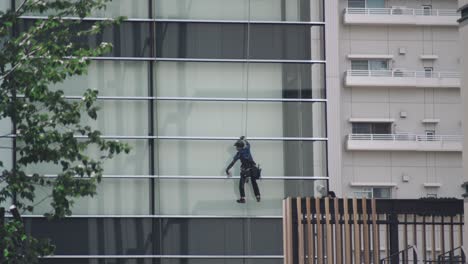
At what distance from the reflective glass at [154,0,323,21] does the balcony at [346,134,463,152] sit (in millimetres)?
31583

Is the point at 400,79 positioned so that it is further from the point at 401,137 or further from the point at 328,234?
the point at 328,234

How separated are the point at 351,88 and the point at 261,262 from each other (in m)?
33.7

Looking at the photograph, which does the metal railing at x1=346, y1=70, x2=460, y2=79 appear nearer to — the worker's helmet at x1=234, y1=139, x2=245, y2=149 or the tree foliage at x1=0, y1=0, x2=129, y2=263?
the worker's helmet at x1=234, y1=139, x2=245, y2=149

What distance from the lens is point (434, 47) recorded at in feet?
243

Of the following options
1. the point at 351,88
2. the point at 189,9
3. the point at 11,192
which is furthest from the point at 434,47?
the point at 11,192

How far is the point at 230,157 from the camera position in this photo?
40.9m

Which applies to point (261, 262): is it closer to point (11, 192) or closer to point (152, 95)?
point (152, 95)

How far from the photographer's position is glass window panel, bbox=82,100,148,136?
4050 centimetres

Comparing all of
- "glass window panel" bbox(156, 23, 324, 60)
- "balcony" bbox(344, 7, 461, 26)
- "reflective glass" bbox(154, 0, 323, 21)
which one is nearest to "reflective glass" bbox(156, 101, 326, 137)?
"glass window panel" bbox(156, 23, 324, 60)

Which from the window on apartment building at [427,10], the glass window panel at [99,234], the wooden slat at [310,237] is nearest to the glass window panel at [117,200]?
the glass window panel at [99,234]

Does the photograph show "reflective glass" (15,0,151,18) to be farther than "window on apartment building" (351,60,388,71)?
No

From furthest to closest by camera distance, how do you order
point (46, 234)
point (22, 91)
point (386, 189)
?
point (386, 189) → point (46, 234) → point (22, 91)

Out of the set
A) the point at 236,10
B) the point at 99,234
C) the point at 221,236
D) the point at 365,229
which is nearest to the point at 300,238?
the point at 365,229

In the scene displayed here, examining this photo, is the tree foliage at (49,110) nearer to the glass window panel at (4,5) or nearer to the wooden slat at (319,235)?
the wooden slat at (319,235)
